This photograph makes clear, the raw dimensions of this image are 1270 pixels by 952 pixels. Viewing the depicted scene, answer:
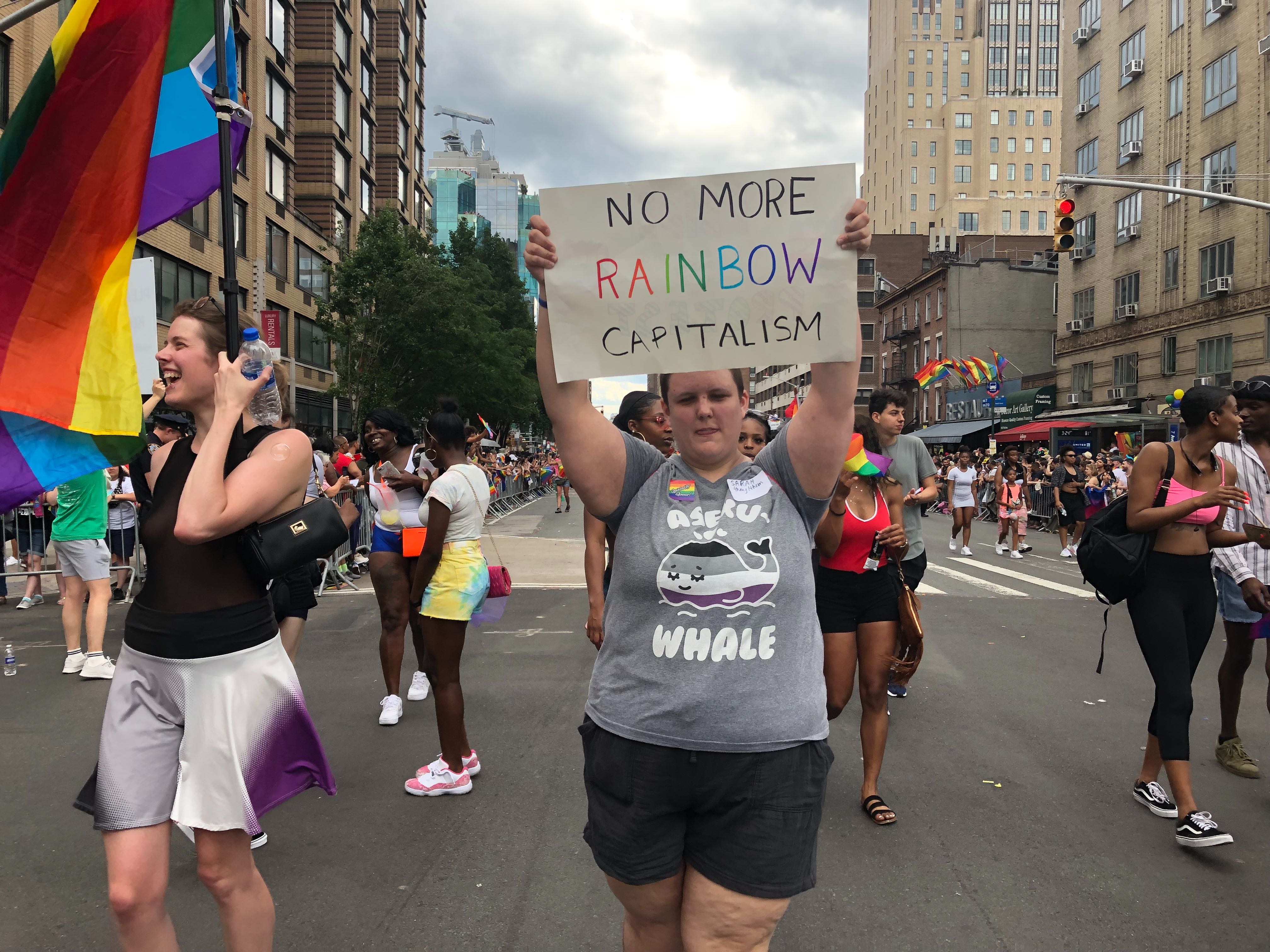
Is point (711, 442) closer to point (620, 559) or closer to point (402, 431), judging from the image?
point (620, 559)

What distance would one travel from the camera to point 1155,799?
4.44 meters

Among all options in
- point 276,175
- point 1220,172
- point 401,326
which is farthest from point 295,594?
point 1220,172

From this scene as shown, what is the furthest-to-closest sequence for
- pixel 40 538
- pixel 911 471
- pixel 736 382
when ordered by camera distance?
pixel 40 538, pixel 911 471, pixel 736 382

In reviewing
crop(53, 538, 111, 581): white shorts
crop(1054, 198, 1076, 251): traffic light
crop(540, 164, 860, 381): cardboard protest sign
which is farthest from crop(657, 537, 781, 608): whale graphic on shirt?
crop(1054, 198, 1076, 251): traffic light

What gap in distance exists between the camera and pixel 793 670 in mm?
2174

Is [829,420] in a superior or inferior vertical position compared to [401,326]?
inferior

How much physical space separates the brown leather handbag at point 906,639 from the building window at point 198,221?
27150mm

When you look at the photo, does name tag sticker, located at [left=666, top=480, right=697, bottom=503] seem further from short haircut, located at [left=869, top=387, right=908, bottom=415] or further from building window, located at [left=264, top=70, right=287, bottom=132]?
building window, located at [left=264, top=70, right=287, bottom=132]

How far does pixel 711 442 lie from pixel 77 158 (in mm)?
2733

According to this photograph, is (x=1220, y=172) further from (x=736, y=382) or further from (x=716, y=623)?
(x=716, y=623)

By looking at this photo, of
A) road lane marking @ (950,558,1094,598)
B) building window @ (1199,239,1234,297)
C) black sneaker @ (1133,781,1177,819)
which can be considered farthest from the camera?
building window @ (1199,239,1234,297)

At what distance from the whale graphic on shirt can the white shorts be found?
6.24m

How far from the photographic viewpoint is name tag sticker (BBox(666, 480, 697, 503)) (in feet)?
7.44

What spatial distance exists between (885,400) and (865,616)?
5.26 ft
